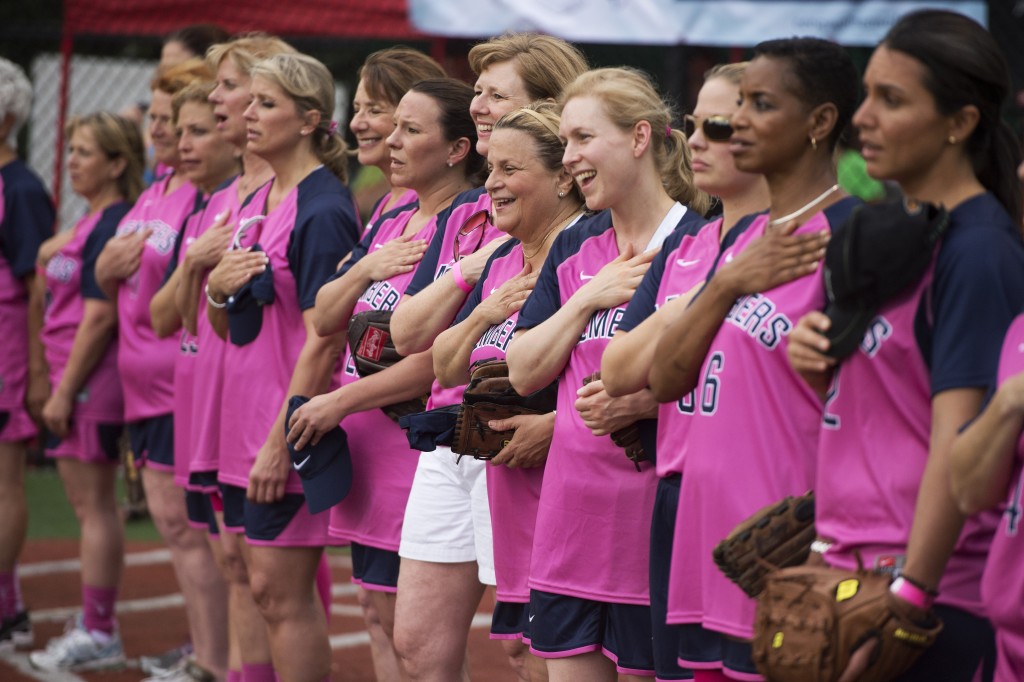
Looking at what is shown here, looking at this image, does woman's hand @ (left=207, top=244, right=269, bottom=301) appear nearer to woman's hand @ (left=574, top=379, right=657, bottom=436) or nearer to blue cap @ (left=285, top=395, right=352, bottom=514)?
blue cap @ (left=285, top=395, right=352, bottom=514)

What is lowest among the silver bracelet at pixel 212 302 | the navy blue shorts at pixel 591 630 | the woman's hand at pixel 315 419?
the navy blue shorts at pixel 591 630

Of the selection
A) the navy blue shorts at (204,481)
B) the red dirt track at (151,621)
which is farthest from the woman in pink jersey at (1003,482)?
the red dirt track at (151,621)

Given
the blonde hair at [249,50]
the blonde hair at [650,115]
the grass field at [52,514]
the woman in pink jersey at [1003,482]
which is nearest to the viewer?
the woman in pink jersey at [1003,482]

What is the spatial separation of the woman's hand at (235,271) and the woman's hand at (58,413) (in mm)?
1946

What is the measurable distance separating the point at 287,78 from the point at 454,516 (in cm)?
186

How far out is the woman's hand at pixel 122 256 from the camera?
6.46 m

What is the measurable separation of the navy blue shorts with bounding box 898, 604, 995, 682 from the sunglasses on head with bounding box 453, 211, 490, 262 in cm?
215

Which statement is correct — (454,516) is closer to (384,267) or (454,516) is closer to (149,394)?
(384,267)

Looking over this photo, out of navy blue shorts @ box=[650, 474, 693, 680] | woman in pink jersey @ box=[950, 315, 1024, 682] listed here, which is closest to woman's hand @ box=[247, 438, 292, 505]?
navy blue shorts @ box=[650, 474, 693, 680]

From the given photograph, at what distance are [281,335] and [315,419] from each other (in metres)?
0.62

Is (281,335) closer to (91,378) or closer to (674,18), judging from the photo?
(91,378)

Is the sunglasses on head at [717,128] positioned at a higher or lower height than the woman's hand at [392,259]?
higher

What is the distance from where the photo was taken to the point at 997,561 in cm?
261

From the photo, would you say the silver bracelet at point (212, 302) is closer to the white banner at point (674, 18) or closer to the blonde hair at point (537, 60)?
the blonde hair at point (537, 60)
